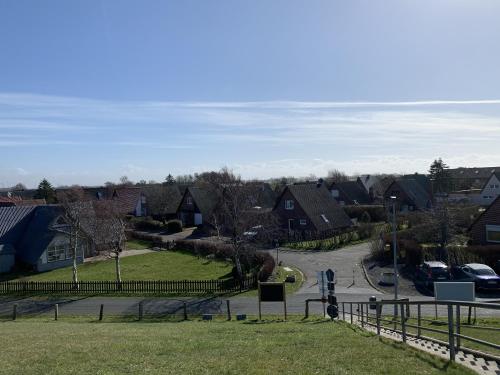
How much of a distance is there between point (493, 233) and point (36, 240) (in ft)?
131

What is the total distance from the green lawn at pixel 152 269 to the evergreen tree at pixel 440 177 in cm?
5819

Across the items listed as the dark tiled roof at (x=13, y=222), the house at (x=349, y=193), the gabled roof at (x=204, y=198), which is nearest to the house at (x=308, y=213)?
the gabled roof at (x=204, y=198)

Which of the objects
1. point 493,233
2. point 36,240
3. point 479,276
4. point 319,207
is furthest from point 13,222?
point 493,233

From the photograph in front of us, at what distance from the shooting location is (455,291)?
18234mm

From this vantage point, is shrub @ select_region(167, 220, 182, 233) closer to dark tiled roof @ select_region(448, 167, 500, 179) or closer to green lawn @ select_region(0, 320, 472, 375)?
green lawn @ select_region(0, 320, 472, 375)

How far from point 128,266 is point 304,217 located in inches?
866

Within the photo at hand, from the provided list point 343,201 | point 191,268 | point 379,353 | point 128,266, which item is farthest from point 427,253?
point 343,201

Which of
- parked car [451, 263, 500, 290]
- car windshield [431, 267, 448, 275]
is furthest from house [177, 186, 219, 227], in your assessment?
parked car [451, 263, 500, 290]

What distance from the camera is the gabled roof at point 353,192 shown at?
85625mm

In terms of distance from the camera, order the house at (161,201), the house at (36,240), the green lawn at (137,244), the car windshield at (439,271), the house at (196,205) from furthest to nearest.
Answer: the house at (161,201)
the house at (196,205)
the green lawn at (137,244)
the house at (36,240)
the car windshield at (439,271)

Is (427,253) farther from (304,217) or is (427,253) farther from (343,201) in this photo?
(343,201)

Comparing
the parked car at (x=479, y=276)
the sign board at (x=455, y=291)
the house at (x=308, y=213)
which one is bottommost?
the parked car at (x=479, y=276)

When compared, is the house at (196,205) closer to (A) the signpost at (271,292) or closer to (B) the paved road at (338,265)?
(B) the paved road at (338,265)

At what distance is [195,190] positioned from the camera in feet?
228
